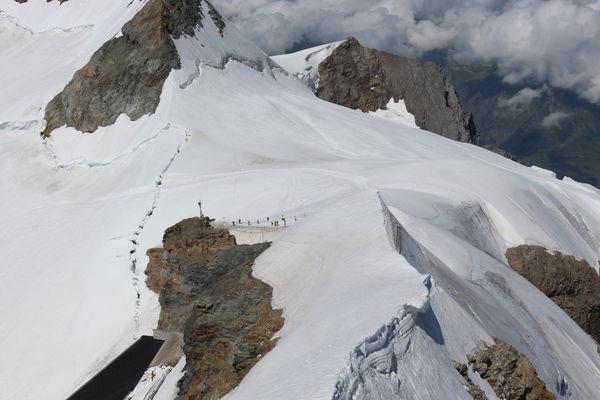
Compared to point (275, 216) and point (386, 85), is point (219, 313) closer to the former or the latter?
point (275, 216)

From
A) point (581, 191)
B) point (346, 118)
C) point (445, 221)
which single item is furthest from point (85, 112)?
point (581, 191)

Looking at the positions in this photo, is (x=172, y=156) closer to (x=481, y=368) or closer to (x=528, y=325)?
(x=528, y=325)

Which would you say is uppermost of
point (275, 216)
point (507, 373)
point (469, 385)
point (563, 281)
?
point (275, 216)

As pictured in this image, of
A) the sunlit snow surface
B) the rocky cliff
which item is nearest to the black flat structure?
the sunlit snow surface

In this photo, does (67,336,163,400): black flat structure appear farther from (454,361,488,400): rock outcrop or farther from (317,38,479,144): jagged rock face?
(317,38,479,144): jagged rock face

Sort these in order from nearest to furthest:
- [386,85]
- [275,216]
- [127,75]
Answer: [275,216] → [127,75] → [386,85]

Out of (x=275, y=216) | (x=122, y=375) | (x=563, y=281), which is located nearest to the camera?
(x=122, y=375)

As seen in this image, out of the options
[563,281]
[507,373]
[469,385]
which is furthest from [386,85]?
[469,385]
